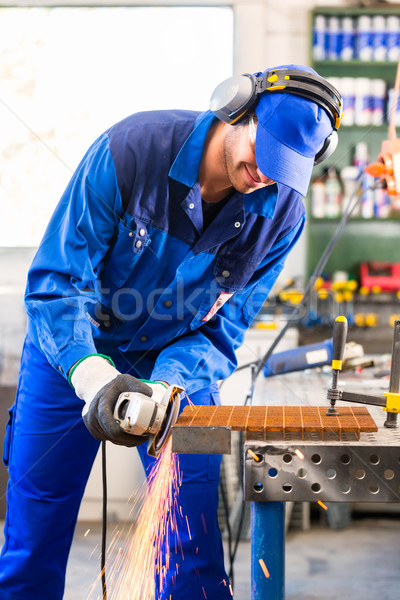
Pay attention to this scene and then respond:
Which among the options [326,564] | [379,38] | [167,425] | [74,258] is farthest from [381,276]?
[167,425]

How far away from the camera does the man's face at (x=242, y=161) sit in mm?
1153

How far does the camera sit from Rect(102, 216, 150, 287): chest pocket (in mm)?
1239

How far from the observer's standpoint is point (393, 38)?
329cm

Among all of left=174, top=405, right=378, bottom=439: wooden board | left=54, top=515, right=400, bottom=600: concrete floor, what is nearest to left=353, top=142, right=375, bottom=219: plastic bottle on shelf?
left=54, top=515, right=400, bottom=600: concrete floor

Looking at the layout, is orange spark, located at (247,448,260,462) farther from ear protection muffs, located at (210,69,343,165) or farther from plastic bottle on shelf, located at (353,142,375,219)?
plastic bottle on shelf, located at (353,142,375,219)

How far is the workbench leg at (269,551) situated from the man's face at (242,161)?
2.04 ft

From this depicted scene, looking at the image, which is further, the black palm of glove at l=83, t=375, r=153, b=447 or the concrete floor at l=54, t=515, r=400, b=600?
the concrete floor at l=54, t=515, r=400, b=600

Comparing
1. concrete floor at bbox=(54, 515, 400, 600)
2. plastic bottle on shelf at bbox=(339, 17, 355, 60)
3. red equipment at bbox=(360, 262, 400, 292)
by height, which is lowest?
concrete floor at bbox=(54, 515, 400, 600)

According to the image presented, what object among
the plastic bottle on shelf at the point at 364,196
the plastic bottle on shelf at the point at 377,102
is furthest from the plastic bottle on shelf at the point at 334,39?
the plastic bottle on shelf at the point at 364,196

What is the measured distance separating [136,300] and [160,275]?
76mm

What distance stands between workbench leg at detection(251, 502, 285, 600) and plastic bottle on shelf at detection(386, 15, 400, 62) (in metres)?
3.09

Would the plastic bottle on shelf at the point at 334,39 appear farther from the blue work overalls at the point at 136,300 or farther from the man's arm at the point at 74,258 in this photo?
the man's arm at the point at 74,258

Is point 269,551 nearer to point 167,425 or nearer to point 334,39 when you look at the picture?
point 167,425

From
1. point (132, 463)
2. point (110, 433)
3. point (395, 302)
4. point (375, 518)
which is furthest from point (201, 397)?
point (395, 302)
